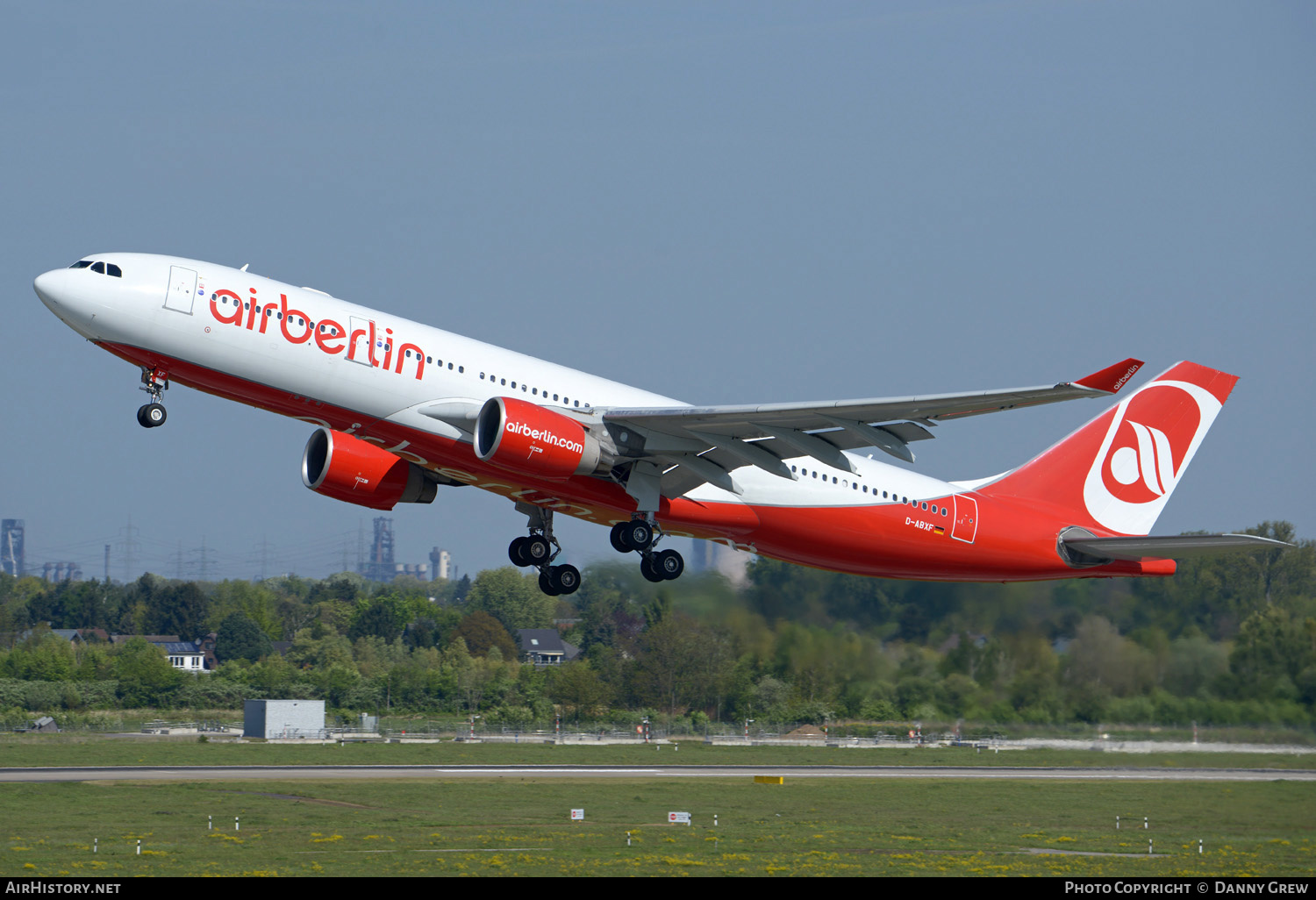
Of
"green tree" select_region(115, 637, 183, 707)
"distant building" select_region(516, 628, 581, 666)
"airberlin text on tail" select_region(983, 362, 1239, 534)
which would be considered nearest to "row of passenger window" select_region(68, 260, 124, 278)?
"airberlin text on tail" select_region(983, 362, 1239, 534)

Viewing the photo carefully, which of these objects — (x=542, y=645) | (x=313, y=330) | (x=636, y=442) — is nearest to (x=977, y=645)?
(x=636, y=442)

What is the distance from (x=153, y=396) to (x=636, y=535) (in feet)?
36.5

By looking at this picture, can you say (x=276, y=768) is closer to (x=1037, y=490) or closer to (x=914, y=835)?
(x=914, y=835)

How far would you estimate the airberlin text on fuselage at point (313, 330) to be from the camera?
29.1m

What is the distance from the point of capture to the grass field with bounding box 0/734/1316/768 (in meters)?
56.9

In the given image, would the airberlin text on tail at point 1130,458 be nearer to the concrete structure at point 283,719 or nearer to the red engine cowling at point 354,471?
the red engine cowling at point 354,471

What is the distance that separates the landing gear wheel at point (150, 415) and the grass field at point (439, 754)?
28.9 m

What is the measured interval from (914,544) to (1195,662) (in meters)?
7.88

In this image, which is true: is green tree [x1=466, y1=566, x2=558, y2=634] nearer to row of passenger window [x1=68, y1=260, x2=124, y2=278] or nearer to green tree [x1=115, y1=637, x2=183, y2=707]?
green tree [x1=115, y1=637, x2=183, y2=707]

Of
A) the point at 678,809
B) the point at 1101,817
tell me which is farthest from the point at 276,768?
the point at 1101,817

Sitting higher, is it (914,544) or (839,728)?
(914,544)

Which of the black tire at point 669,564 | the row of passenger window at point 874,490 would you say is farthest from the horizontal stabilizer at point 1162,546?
the black tire at point 669,564

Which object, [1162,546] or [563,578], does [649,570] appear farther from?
[1162,546]

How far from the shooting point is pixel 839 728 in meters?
55.6
